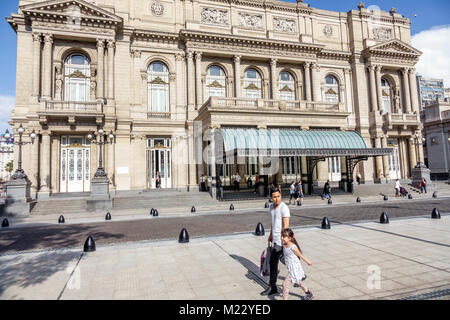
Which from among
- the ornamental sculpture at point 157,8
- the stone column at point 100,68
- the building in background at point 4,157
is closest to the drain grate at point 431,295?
the stone column at point 100,68

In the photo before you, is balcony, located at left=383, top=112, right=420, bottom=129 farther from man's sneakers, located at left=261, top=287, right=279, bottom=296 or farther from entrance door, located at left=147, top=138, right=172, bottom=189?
man's sneakers, located at left=261, top=287, right=279, bottom=296

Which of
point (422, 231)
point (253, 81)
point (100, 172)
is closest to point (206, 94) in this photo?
point (253, 81)

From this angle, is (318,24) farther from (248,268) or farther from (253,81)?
(248,268)

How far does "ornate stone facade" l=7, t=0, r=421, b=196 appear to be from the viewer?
24.3 m

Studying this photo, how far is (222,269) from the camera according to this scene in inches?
255

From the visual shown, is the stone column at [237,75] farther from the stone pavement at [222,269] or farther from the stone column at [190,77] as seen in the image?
the stone pavement at [222,269]

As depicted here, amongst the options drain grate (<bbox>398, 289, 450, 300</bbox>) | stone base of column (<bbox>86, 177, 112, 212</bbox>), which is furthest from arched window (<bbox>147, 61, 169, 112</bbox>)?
drain grate (<bbox>398, 289, 450, 300</bbox>)

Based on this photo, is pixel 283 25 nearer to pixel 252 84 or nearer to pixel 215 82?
pixel 252 84

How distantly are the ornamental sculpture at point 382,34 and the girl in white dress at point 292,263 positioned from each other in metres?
40.5

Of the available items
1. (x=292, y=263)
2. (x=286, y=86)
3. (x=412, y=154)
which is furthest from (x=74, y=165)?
(x=412, y=154)

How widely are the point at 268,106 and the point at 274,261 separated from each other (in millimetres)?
22486

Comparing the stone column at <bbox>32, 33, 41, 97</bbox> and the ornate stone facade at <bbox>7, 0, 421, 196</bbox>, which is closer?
the stone column at <bbox>32, 33, 41, 97</bbox>

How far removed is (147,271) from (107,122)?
69.9ft

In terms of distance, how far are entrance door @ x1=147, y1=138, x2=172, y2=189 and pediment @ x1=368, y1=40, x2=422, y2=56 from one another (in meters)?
27.6
